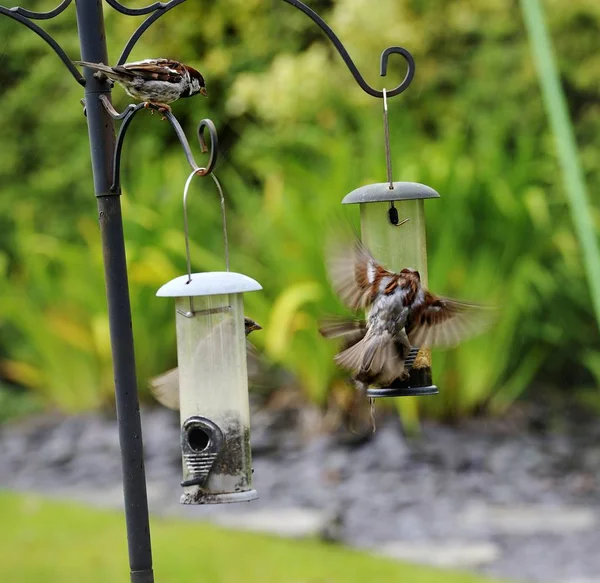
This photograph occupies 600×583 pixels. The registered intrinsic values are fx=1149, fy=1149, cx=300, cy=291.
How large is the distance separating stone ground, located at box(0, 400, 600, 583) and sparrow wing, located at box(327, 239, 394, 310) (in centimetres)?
236

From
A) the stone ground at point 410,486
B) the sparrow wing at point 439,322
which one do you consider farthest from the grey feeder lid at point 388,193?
the stone ground at point 410,486

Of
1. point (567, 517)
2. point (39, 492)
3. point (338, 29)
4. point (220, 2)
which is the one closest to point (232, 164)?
point (220, 2)

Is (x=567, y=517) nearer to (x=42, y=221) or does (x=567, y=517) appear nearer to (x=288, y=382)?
(x=288, y=382)

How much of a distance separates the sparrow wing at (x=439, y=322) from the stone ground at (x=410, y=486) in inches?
90.1

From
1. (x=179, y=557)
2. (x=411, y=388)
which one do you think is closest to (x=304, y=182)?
(x=179, y=557)

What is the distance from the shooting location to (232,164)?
9.67 meters

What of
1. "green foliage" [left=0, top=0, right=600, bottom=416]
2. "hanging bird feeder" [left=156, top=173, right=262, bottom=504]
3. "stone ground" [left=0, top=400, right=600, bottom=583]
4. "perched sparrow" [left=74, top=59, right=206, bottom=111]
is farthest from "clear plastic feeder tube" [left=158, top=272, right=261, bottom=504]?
"green foliage" [left=0, top=0, right=600, bottom=416]

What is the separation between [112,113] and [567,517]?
146 inches

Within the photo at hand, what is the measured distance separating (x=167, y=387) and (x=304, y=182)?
14.0 feet

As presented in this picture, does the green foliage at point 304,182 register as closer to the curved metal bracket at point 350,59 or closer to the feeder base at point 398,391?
the feeder base at point 398,391

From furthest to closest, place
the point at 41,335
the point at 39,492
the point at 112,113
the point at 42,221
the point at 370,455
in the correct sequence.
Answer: the point at 42,221
the point at 41,335
the point at 39,492
the point at 370,455
the point at 112,113

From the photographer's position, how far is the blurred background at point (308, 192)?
659 cm

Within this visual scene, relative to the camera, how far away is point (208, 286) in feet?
8.59

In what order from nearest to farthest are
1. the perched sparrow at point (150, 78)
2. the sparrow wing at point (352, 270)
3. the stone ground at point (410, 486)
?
the perched sparrow at point (150, 78), the sparrow wing at point (352, 270), the stone ground at point (410, 486)
